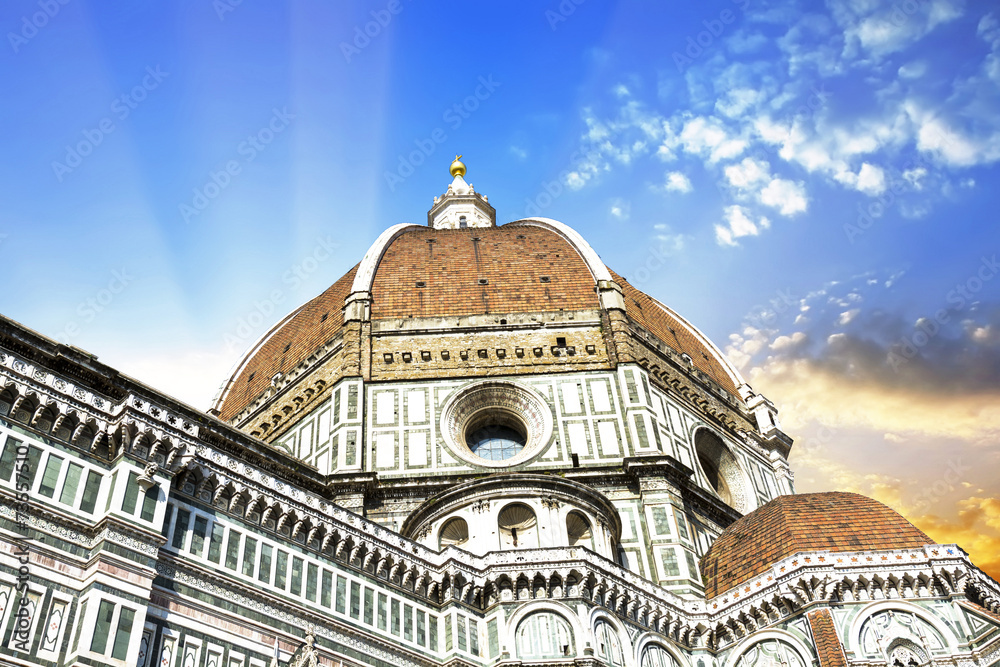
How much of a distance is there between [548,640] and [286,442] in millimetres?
15735

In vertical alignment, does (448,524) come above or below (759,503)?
below

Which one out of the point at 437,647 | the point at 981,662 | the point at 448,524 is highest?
the point at 448,524

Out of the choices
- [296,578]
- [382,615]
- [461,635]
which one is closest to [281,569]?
[296,578]

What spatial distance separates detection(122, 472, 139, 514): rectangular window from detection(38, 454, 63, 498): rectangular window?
1.38m

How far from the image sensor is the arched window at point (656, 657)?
2748cm

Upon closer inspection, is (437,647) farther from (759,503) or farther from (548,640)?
(759,503)

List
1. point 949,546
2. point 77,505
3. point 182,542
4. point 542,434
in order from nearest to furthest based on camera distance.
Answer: point 77,505 → point 182,542 → point 949,546 → point 542,434

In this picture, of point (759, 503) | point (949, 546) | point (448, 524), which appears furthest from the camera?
point (759, 503)

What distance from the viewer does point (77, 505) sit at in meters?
19.9

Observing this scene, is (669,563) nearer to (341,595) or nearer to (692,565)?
(692,565)

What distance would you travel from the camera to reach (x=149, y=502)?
20.9 metres

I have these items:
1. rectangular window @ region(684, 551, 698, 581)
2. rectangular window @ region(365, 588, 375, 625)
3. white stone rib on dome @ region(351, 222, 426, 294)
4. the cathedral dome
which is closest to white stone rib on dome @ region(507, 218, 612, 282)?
the cathedral dome

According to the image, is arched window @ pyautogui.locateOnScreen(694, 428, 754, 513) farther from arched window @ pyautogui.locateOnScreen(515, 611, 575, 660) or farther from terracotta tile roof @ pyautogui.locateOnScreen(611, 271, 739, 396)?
arched window @ pyautogui.locateOnScreen(515, 611, 575, 660)

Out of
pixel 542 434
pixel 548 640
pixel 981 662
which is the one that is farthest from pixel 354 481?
pixel 981 662
